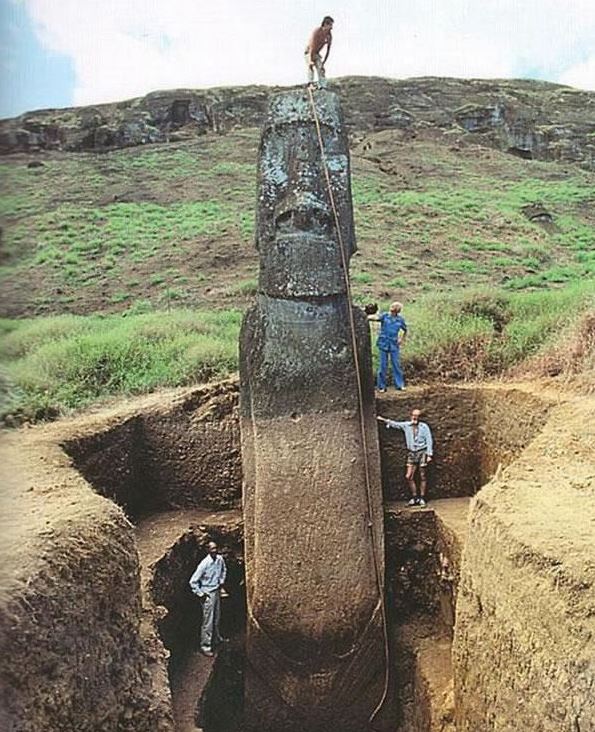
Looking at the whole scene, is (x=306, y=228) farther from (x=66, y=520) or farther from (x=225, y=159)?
(x=225, y=159)

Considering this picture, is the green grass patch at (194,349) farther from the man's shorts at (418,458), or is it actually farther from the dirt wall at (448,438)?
the man's shorts at (418,458)

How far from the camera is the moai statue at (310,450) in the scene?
25.5 feet

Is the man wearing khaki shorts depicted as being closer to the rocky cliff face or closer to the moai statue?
the moai statue

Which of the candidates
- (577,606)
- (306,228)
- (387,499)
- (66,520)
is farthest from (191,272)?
(577,606)

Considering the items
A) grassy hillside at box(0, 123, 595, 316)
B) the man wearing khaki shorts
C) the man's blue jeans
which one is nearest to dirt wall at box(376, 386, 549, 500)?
the man's blue jeans

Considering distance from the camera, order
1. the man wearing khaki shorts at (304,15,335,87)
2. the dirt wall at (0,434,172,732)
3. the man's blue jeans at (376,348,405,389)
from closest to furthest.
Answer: the dirt wall at (0,434,172,732) → the man wearing khaki shorts at (304,15,335,87) → the man's blue jeans at (376,348,405,389)

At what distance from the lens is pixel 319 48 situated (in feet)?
25.5

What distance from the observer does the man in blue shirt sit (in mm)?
10086

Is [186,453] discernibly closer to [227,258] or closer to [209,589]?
[209,589]

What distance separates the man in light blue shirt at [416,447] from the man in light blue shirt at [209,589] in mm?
2452

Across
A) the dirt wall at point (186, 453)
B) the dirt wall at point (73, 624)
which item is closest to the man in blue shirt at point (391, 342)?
the dirt wall at point (186, 453)

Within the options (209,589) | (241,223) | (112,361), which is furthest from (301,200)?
(241,223)

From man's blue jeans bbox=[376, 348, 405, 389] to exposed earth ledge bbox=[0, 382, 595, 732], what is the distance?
222 centimetres

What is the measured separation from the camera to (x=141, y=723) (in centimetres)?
573
